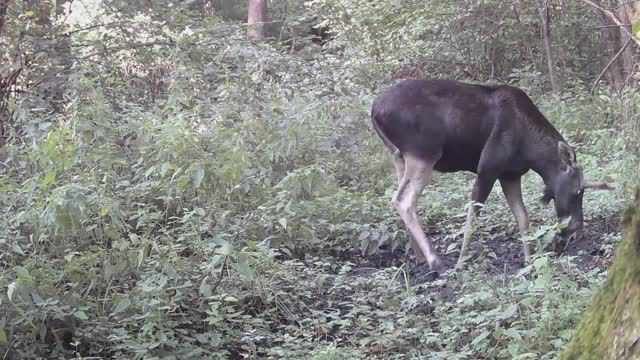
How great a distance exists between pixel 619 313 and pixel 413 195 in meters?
6.05

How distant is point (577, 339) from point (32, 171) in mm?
6533

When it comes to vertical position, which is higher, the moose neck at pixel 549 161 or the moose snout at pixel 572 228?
the moose neck at pixel 549 161

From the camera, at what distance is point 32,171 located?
767cm

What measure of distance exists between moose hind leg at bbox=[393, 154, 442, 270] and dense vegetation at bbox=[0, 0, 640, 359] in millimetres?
267

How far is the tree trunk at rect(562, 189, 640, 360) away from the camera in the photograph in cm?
177

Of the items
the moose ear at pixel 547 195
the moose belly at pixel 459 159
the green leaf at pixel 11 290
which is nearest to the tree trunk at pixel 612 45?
the moose ear at pixel 547 195

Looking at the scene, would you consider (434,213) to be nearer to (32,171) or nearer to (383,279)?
(383,279)

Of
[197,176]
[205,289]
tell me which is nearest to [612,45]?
[197,176]

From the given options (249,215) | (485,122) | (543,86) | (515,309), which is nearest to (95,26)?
(249,215)

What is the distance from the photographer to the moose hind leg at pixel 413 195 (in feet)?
25.4

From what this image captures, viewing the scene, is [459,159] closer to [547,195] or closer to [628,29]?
[547,195]

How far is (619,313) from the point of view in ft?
6.06

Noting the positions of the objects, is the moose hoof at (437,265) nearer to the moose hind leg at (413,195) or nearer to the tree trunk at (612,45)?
the moose hind leg at (413,195)

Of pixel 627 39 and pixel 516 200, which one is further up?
pixel 627 39
